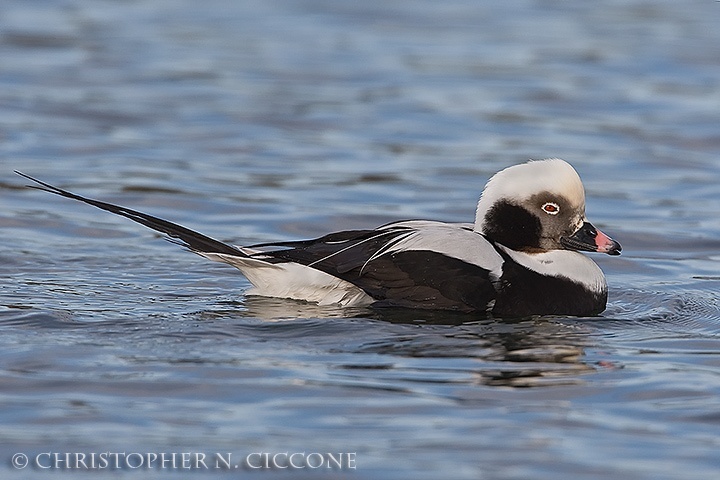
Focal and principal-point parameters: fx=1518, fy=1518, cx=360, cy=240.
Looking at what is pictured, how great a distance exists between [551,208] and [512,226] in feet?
0.71

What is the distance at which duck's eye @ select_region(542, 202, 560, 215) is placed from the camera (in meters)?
7.63

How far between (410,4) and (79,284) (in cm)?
1311


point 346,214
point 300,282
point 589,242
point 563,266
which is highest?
point 589,242

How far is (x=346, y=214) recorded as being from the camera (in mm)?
10766

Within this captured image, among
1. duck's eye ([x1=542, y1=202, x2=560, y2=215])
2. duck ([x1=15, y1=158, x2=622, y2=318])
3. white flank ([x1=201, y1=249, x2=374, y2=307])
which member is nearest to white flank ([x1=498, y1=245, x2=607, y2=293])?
duck ([x1=15, y1=158, x2=622, y2=318])

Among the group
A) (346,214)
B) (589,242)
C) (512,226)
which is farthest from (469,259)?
(346,214)

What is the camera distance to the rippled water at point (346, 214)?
576cm

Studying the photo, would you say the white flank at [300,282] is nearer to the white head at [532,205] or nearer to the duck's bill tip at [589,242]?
the white head at [532,205]

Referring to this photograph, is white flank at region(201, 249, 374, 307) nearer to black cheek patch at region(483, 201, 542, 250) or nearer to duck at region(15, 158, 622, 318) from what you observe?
duck at region(15, 158, 622, 318)

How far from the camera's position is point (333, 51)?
56.9ft

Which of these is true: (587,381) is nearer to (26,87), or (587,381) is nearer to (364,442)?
(364,442)

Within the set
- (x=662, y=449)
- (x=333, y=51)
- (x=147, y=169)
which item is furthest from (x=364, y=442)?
(x=333, y=51)

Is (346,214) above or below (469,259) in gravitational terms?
below

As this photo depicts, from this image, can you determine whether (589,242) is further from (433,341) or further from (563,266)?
(433,341)
